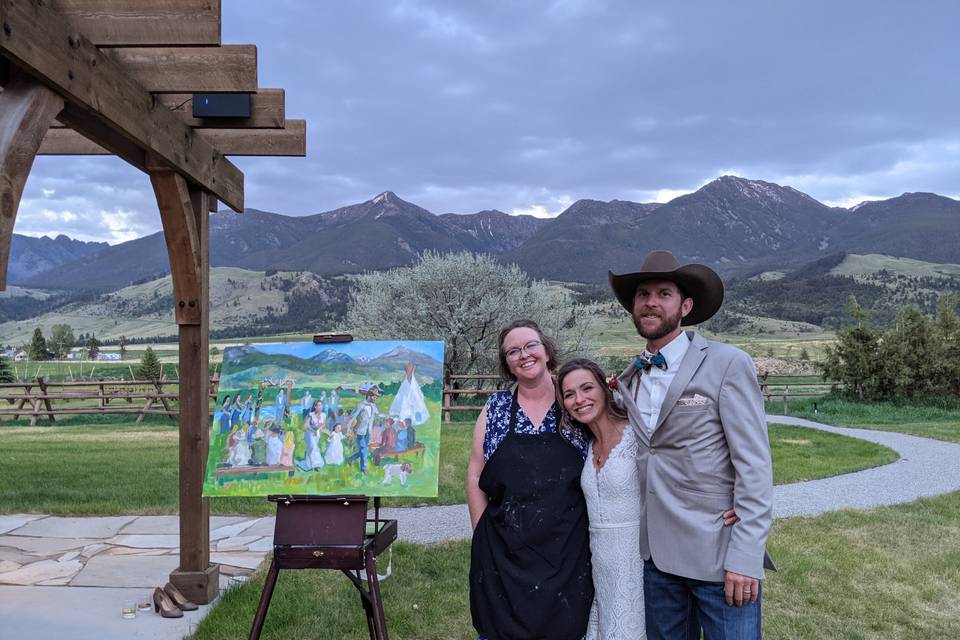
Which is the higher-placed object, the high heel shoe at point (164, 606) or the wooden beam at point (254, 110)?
the wooden beam at point (254, 110)

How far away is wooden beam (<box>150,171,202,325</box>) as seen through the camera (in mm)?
4441

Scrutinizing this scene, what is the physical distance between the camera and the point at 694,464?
2529mm

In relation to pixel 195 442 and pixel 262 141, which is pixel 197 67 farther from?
pixel 195 442

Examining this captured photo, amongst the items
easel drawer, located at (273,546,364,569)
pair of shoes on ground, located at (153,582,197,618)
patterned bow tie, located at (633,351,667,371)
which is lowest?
pair of shoes on ground, located at (153,582,197,618)

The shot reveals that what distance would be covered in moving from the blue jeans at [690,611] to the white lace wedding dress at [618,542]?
1.9 inches

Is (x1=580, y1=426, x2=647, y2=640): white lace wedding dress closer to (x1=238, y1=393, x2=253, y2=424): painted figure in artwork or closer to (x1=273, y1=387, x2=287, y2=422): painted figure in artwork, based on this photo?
(x1=273, y1=387, x2=287, y2=422): painted figure in artwork

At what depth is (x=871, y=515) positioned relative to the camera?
288 inches

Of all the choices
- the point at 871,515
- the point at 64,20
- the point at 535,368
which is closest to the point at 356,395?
the point at 535,368

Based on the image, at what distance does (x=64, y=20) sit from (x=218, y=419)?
2.05 metres

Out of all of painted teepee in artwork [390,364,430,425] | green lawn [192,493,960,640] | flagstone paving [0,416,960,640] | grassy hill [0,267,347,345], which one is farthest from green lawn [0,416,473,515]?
grassy hill [0,267,347,345]

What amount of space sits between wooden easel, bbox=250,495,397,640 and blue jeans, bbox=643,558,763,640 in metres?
1.32

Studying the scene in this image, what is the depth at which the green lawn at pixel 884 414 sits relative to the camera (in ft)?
52.5

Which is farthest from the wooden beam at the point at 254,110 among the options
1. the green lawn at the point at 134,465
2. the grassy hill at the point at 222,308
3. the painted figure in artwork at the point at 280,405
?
the grassy hill at the point at 222,308

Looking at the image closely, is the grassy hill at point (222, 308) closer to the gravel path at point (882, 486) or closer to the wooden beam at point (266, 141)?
the gravel path at point (882, 486)
